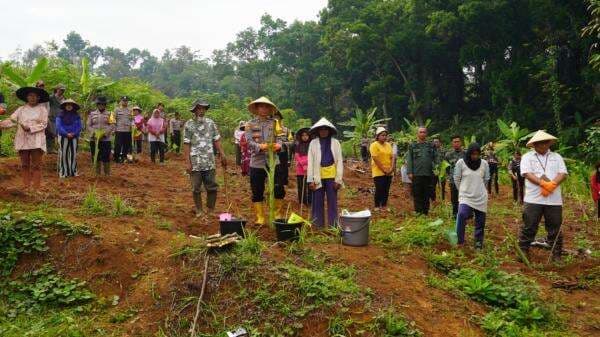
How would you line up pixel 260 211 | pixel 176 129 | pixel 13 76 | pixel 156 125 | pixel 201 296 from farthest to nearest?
pixel 176 129, pixel 156 125, pixel 13 76, pixel 260 211, pixel 201 296

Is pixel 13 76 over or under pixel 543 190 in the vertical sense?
over

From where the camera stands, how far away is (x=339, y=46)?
109ft

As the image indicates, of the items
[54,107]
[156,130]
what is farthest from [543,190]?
[156,130]

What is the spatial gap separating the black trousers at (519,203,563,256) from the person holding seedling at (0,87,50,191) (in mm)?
6512

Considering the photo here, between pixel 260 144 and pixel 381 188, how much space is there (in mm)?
3276

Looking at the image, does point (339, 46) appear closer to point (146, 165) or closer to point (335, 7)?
point (335, 7)

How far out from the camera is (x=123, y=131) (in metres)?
12.0

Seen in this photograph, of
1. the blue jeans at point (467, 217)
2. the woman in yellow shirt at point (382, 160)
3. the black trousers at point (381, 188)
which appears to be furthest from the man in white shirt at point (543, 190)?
the black trousers at point (381, 188)

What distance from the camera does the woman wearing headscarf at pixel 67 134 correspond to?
8.95 meters

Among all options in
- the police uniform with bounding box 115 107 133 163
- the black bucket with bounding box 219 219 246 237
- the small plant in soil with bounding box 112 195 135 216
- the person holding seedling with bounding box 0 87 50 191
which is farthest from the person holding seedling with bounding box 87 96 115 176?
the black bucket with bounding box 219 219 246 237

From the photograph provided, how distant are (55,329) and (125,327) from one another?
1.74 ft

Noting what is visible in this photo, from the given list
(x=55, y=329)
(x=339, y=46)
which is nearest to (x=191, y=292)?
(x=55, y=329)

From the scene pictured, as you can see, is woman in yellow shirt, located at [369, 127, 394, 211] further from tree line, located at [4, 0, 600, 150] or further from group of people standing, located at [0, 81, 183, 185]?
group of people standing, located at [0, 81, 183, 185]

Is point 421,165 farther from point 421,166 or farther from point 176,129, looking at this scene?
point 176,129
